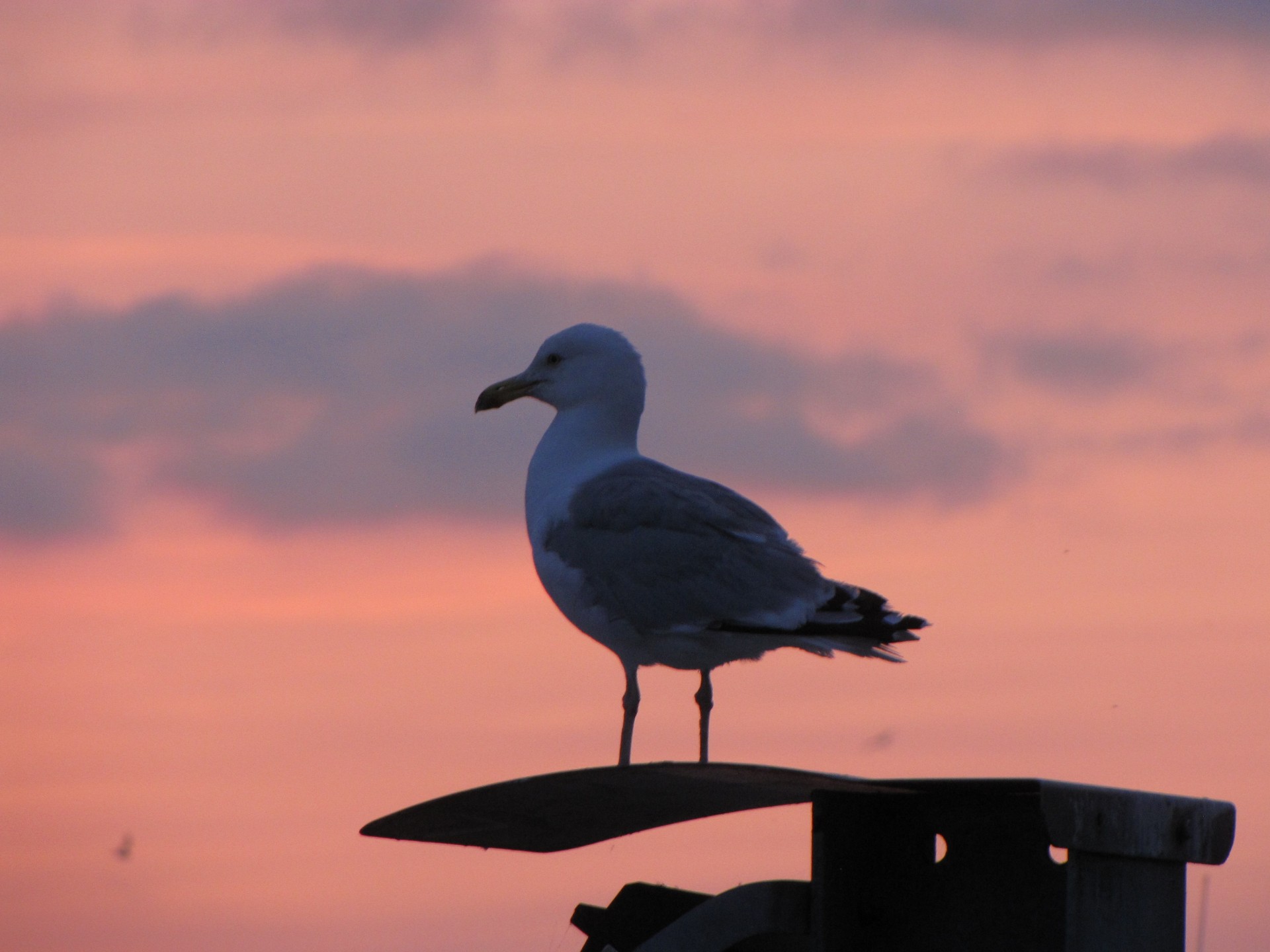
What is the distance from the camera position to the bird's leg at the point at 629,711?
37.5 ft

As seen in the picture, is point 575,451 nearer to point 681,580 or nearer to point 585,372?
point 585,372

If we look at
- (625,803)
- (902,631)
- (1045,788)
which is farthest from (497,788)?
(902,631)

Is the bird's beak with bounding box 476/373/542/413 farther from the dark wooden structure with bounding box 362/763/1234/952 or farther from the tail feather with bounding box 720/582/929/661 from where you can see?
the dark wooden structure with bounding box 362/763/1234/952

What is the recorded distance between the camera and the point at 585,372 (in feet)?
41.7

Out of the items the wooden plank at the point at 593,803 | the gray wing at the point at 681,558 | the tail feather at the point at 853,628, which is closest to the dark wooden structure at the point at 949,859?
the wooden plank at the point at 593,803

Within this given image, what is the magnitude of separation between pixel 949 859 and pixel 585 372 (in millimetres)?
6940

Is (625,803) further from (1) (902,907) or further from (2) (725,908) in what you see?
(1) (902,907)

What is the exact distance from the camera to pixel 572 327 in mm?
12953

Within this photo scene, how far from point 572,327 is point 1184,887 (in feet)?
24.8

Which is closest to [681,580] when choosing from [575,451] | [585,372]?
[575,451]

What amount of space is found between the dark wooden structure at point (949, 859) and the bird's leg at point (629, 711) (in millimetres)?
4331

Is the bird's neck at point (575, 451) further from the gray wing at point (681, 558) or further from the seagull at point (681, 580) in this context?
the gray wing at point (681, 558)

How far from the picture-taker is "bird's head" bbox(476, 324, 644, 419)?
12625 millimetres

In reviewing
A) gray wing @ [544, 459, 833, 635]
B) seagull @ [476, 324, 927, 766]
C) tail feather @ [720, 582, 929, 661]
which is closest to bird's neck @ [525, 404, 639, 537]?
seagull @ [476, 324, 927, 766]
